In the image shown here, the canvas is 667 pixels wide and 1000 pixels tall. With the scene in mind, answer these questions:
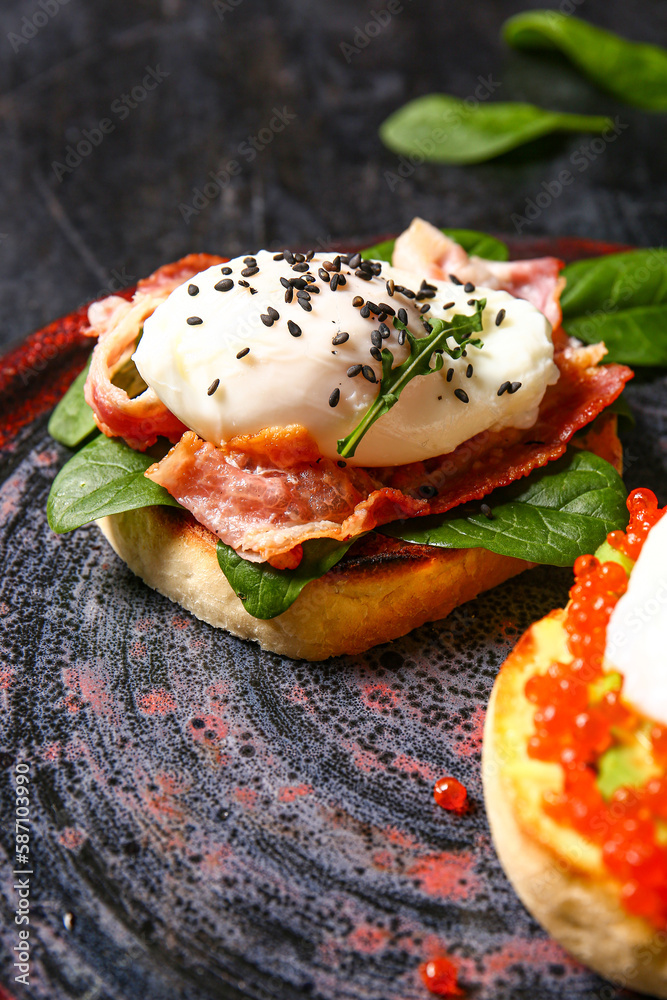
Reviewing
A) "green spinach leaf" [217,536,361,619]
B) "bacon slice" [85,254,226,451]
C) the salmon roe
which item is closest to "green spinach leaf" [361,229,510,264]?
"bacon slice" [85,254,226,451]

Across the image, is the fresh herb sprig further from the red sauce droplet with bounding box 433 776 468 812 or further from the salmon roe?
the red sauce droplet with bounding box 433 776 468 812

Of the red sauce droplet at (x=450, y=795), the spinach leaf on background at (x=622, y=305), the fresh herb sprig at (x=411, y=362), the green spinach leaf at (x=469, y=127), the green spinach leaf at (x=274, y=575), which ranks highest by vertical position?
the fresh herb sprig at (x=411, y=362)

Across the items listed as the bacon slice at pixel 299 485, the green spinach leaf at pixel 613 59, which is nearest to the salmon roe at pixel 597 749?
the bacon slice at pixel 299 485

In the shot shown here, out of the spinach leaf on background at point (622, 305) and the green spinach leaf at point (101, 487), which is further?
the spinach leaf on background at point (622, 305)

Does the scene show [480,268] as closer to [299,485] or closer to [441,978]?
[299,485]

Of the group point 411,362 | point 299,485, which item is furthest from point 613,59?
point 299,485

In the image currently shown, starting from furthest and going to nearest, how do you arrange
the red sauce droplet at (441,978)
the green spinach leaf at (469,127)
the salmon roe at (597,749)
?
the green spinach leaf at (469,127), the red sauce droplet at (441,978), the salmon roe at (597,749)

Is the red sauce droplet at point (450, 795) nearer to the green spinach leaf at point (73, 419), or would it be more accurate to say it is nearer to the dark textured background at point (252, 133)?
the green spinach leaf at point (73, 419)
